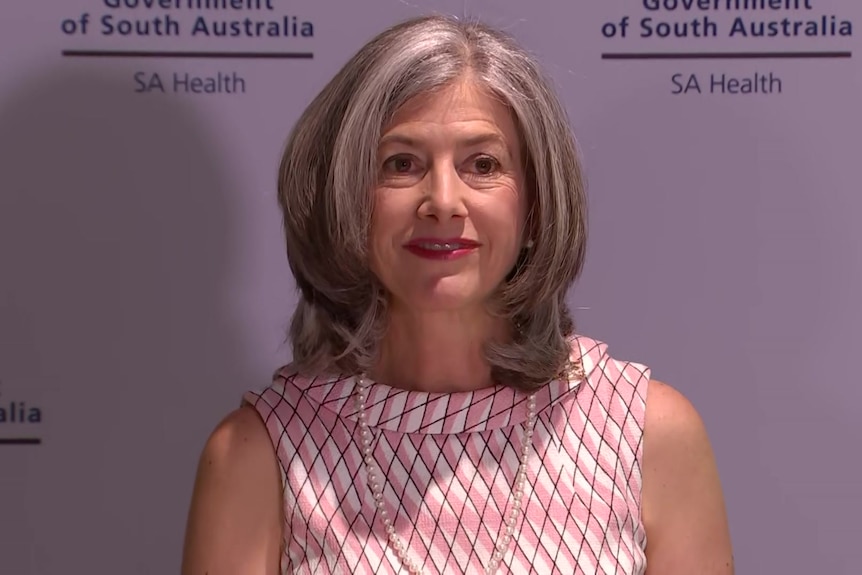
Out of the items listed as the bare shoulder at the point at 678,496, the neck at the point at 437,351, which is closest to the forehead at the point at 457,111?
the neck at the point at 437,351

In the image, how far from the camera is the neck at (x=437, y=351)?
1.53 metres

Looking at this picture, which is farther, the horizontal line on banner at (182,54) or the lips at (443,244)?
the horizontal line on banner at (182,54)

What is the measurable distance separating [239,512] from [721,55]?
3.11ft

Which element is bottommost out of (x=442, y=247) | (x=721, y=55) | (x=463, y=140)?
(x=442, y=247)

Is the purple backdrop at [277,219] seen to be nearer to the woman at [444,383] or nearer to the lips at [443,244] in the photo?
the woman at [444,383]

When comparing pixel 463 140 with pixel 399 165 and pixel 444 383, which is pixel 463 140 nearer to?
pixel 399 165

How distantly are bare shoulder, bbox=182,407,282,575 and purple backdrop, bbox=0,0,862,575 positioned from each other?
419 mm

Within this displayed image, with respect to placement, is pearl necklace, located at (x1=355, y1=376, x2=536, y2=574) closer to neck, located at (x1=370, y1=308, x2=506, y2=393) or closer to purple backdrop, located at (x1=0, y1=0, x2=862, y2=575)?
neck, located at (x1=370, y1=308, x2=506, y2=393)

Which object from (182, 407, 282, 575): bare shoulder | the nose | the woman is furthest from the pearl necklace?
the nose

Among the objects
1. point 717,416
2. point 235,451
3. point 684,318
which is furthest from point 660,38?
point 235,451

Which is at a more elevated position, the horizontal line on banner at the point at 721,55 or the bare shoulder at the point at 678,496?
the horizontal line on banner at the point at 721,55

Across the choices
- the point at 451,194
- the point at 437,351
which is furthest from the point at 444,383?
the point at 451,194

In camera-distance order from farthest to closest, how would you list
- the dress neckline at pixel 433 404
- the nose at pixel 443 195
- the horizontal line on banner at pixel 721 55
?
the horizontal line on banner at pixel 721 55, the dress neckline at pixel 433 404, the nose at pixel 443 195

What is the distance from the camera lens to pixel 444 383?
155cm
